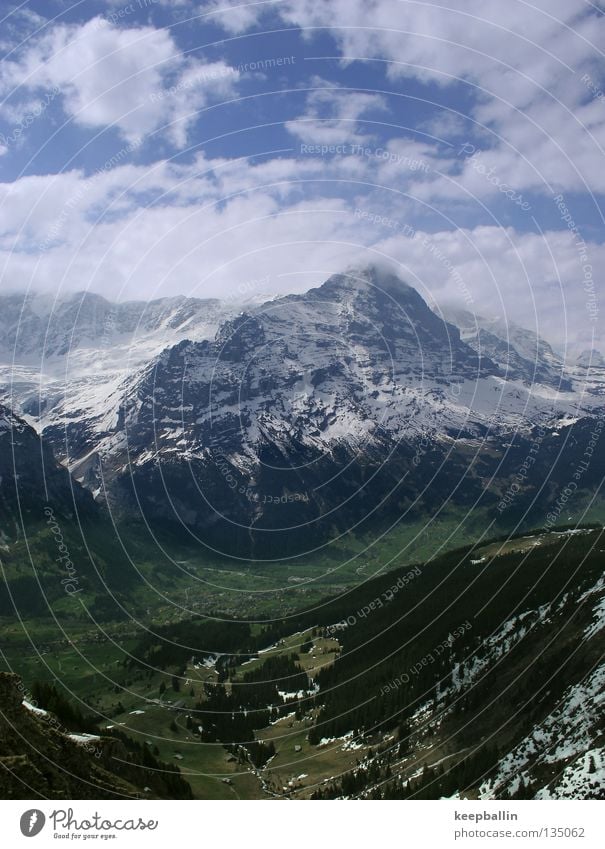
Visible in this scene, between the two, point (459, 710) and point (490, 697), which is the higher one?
point (490, 697)

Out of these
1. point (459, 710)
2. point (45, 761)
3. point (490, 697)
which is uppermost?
point (45, 761)

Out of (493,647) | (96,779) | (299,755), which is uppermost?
(96,779)

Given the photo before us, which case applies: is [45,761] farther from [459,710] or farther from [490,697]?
[459,710]

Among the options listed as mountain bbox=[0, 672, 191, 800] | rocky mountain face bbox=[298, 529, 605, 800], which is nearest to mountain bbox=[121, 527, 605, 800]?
rocky mountain face bbox=[298, 529, 605, 800]

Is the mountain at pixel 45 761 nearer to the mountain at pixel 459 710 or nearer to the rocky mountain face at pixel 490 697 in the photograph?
the mountain at pixel 459 710

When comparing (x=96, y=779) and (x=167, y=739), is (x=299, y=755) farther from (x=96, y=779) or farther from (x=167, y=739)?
(x=96, y=779)

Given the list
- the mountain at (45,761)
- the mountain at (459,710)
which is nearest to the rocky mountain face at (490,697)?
the mountain at (459,710)

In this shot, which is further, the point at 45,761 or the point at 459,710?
the point at 459,710

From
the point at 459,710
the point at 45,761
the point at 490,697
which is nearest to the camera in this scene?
the point at 45,761

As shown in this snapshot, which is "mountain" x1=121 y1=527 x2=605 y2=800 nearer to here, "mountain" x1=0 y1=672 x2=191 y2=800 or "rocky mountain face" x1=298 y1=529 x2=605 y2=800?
"rocky mountain face" x1=298 y1=529 x2=605 y2=800

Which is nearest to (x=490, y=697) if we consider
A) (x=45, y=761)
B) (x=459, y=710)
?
(x=459, y=710)
